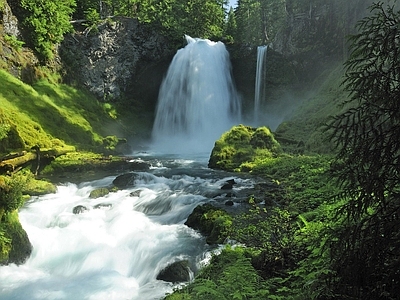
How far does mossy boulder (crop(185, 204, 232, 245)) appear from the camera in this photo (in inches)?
318

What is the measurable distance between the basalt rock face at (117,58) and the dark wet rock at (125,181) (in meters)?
16.0

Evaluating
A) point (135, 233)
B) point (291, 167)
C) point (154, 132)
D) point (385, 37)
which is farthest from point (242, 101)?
point (385, 37)

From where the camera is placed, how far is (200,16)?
128 feet

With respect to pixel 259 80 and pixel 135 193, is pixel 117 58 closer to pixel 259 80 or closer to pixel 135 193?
pixel 259 80

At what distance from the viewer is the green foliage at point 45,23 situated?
23.8 metres

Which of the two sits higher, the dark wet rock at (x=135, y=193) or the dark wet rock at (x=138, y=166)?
the dark wet rock at (x=138, y=166)

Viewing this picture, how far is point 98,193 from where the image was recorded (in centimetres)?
1240

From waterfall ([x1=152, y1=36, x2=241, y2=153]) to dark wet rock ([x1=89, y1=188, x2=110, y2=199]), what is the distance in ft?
60.7

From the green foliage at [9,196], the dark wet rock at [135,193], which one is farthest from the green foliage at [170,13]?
the green foliage at [9,196]

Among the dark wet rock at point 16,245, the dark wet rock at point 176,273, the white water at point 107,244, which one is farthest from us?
the dark wet rock at point 16,245

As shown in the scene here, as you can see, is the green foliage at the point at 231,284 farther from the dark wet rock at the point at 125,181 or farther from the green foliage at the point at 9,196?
the dark wet rock at the point at 125,181

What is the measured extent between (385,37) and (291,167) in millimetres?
10288

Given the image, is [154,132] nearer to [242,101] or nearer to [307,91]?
[242,101]

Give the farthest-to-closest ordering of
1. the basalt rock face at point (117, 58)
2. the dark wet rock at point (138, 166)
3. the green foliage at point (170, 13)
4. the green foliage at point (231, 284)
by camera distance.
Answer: the green foliage at point (170, 13) → the basalt rock face at point (117, 58) → the dark wet rock at point (138, 166) → the green foliage at point (231, 284)
